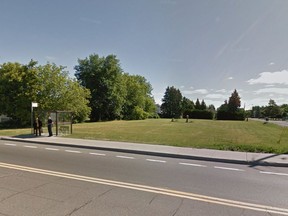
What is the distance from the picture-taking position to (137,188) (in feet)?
18.3

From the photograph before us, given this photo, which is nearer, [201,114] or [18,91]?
[18,91]

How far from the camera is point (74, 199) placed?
480 cm

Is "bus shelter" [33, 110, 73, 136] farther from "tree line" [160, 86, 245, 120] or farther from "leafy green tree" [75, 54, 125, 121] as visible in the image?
"tree line" [160, 86, 245, 120]

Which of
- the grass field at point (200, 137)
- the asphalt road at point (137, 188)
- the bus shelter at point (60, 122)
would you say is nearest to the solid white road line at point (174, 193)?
the asphalt road at point (137, 188)

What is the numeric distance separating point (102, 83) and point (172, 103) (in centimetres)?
4542

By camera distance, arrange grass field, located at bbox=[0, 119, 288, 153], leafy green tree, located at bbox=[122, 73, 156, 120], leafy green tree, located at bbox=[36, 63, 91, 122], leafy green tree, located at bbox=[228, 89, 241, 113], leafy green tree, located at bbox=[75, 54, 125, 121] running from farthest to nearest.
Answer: leafy green tree, located at bbox=[228, 89, 241, 113] → leafy green tree, located at bbox=[122, 73, 156, 120] → leafy green tree, located at bbox=[75, 54, 125, 121] → leafy green tree, located at bbox=[36, 63, 91, 122] → grass field, located at bbox=[0, 119, 288, 153]

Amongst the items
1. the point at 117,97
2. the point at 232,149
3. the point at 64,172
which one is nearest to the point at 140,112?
the point at 117,97

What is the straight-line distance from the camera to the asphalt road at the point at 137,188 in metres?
4.41

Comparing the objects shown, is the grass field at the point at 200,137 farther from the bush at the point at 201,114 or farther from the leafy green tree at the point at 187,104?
the leafy green tree at the point at 187,104

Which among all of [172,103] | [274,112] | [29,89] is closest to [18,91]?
[29,89]

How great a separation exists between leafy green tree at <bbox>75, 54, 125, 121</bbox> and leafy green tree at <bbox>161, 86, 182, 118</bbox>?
39.8 m

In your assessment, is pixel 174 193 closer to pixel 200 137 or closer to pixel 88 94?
pixel 200 137

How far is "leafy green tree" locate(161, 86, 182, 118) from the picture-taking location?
3538 inches

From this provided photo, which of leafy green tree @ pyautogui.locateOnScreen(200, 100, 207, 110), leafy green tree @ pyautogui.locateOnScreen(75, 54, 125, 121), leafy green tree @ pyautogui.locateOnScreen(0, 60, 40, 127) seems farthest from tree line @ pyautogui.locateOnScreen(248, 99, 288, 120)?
leafy green tree @ pyautogui.locateOnScreen(0, 60, 40, 127)
